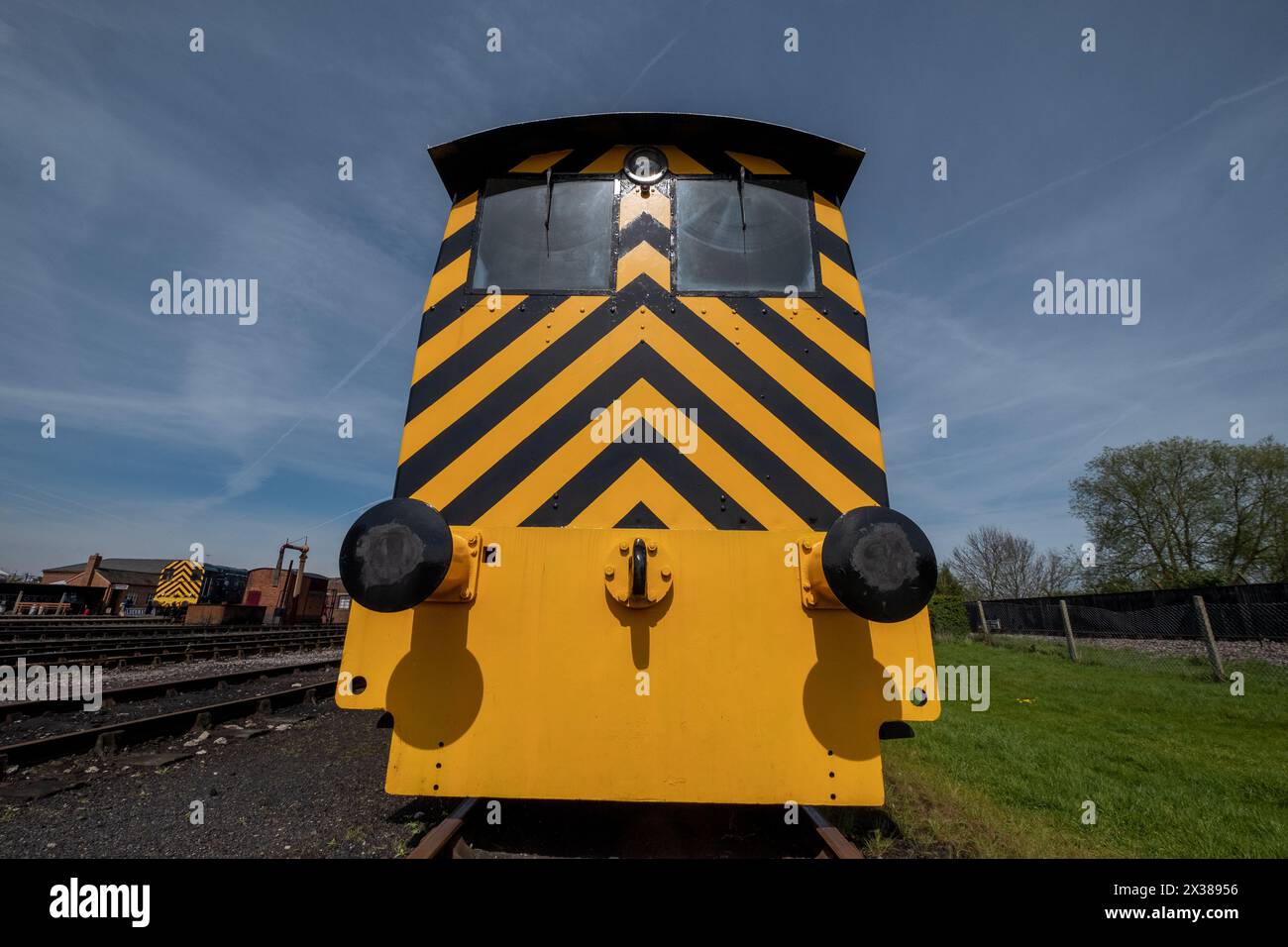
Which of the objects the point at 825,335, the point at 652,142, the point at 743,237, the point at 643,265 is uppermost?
the point at 652,142

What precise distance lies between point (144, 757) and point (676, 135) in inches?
235

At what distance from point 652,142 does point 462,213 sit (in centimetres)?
105

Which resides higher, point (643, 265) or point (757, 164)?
point (757, 164)

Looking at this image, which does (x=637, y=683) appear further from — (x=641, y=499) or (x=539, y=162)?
(x=539, y=162)

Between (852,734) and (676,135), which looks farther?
(676,135)

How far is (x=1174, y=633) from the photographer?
13.8 metres

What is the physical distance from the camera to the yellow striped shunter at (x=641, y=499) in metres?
1.73

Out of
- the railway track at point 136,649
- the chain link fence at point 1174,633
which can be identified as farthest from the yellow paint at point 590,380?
the railway track at point 136,649

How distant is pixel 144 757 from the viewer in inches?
165

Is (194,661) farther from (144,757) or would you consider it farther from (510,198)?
(510,198)

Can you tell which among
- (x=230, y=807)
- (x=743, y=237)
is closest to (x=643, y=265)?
(x=743, y=237)

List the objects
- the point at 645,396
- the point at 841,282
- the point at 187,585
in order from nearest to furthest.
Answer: the point at 645,396
the point at 841,282
the point at 187,585
